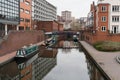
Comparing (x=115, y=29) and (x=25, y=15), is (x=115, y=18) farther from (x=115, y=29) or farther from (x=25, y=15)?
(x=25, y=15)

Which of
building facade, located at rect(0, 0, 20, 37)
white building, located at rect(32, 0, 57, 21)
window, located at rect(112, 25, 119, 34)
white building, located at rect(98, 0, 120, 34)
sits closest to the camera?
building facade, located at rect(0, 0, 20, 37)

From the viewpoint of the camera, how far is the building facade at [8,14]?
43.8m

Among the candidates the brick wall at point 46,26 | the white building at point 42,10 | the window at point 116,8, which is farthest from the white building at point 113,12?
the white building at point 42,10

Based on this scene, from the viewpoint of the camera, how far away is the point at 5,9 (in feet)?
148

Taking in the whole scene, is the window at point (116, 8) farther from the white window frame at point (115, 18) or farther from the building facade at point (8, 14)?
the building facade at point (8, 14)

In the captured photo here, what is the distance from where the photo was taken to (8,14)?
4681 cm

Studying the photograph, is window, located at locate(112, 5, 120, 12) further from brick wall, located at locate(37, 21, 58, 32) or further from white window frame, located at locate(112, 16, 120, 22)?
brick wall, located at locate(37, 21, 58, 32)

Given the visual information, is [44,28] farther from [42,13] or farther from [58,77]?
[58,77]

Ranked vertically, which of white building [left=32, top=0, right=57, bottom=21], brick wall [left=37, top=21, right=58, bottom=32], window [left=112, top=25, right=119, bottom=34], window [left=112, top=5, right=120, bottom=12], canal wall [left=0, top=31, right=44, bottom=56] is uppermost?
white building [left=32, top=0, right=57, bottom=21]

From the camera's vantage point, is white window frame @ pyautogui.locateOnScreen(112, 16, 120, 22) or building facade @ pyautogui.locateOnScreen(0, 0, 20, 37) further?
white window frame @ pyautogui.locateOnScreen(112, 16, 120, 22)

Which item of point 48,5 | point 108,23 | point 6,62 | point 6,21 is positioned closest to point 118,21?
point 108,23

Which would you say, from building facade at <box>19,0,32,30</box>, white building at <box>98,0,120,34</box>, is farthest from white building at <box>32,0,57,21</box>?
white building at <box>98,0,120,34</box>

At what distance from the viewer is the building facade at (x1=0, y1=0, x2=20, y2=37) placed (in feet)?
144

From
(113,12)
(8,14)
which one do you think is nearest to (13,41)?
(8,14)
